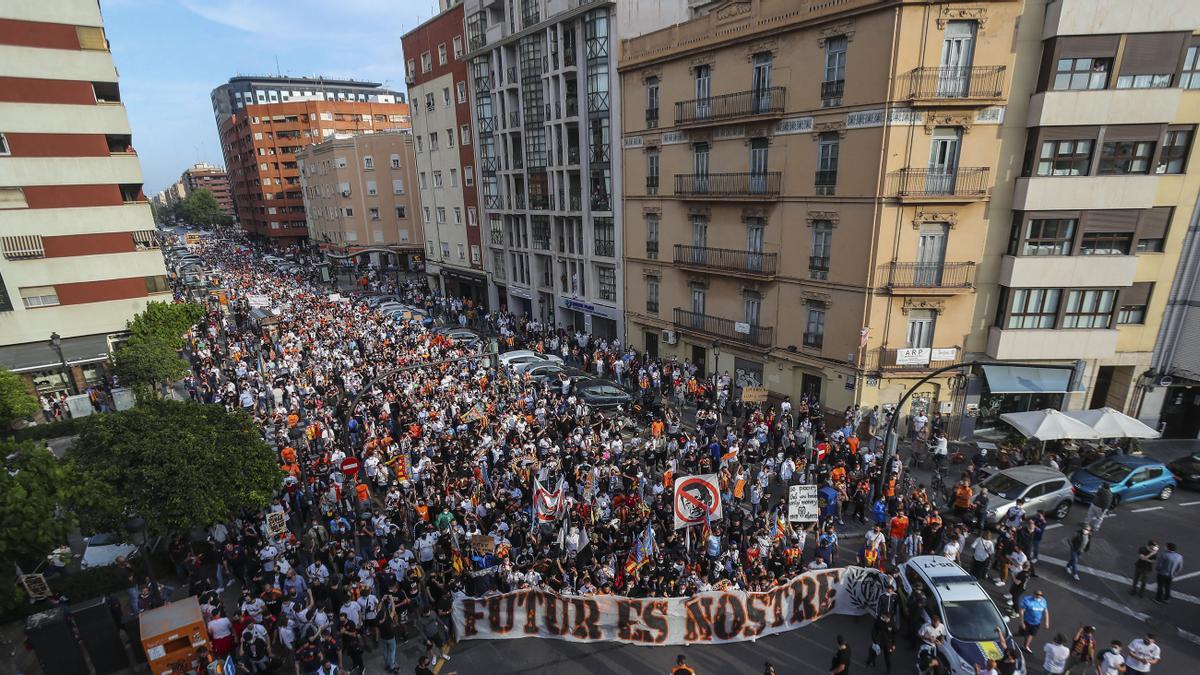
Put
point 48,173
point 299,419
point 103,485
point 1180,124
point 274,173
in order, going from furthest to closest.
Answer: point 274,173
point 48,173
point 299,419
point 1180,124
point 103,485

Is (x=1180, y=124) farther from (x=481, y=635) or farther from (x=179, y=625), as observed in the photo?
(x=179, y=625)

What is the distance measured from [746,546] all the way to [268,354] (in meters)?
31.6

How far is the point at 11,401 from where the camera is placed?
25062 mm

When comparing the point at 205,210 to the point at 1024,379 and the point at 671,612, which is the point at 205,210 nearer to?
the point at 671,612

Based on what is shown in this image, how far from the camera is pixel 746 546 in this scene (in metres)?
16.4

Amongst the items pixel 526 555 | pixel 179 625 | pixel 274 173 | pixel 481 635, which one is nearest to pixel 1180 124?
pixel 526 555

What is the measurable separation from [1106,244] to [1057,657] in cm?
1948

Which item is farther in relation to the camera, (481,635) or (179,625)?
(481,635)

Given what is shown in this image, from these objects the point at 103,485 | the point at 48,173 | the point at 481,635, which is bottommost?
the point at 481,635

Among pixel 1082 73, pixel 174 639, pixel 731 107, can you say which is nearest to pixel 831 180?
pixel 731 107

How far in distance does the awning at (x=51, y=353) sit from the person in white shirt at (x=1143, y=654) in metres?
44.9

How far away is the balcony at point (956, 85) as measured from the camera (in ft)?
72.8

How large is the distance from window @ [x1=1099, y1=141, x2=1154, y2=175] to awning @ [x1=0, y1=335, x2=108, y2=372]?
49925 millimetres

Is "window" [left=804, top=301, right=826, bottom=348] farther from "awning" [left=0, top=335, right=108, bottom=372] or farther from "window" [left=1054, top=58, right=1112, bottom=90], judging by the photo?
"awning" [left=0, top=335, right=108, bottom=372]
